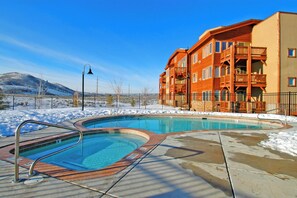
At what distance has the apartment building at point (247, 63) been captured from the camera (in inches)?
565

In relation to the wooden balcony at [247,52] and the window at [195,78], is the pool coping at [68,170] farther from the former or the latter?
the window at [195,78]

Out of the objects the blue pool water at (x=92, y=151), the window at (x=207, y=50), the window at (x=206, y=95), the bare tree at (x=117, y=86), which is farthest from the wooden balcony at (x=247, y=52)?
the bare tree at (x=117, y=86)

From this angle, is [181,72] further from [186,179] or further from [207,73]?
[186,179]

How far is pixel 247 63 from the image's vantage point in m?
15.4

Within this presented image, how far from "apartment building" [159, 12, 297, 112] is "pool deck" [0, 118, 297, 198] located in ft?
42.3

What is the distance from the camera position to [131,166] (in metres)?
3.26

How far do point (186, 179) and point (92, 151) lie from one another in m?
3.65

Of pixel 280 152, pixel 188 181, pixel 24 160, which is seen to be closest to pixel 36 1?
pixel 24 160

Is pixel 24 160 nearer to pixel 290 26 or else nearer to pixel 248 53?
pixel 248 53

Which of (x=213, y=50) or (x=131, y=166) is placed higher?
(x=213, y=50)

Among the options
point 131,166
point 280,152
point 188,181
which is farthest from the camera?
point 280,152

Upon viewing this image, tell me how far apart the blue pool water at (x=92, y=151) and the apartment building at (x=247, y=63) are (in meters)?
12.5

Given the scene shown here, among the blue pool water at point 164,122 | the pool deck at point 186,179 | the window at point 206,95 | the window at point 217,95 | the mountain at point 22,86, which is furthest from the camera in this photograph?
Answer: the mountain at point 22,86

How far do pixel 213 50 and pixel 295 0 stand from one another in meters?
7.16
